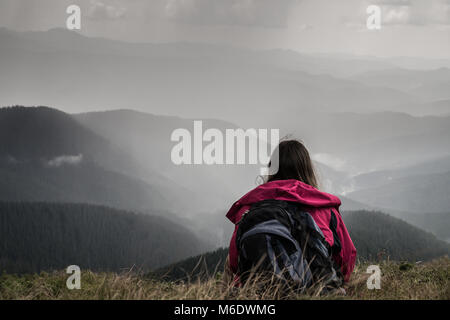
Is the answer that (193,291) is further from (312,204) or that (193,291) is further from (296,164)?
(296,164)

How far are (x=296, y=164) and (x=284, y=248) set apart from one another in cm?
136

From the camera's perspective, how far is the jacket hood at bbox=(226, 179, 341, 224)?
5.28 metres

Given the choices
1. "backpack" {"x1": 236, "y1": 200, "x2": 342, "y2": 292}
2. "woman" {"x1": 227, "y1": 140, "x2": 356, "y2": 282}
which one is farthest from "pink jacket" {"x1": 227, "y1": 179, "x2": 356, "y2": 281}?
"backpack" {"x1": 236, "y1": 200, "x2": 342, "y2": 292}

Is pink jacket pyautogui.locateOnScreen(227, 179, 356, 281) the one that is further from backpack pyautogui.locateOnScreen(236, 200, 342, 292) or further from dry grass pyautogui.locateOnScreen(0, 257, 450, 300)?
dry grass pyautogui.locateOnScreen(0, 257, 450, 300)

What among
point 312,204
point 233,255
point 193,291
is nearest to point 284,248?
point 312,204

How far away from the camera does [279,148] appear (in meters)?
5.97

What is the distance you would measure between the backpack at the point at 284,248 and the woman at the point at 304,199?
16 cm

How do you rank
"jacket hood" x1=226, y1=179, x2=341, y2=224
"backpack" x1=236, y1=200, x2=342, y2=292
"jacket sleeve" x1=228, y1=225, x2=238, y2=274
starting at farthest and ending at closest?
"jacket sleeve" x1=228, y1=225, x2=238, y2=274 < "jacket hood" x1=226, y1=179, x2=341, y2=224 < "backpack" x1=236, y1=200, x2=342, y2=292

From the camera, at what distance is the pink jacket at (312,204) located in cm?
531

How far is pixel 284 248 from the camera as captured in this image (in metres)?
4.92

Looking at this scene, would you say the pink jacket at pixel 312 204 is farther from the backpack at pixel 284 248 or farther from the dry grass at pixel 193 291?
the dry grass at pixel 193 291

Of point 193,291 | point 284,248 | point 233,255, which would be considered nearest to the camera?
point 284,248

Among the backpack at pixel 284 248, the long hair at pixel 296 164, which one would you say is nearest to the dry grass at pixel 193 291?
the backpack at pixel 284 248
